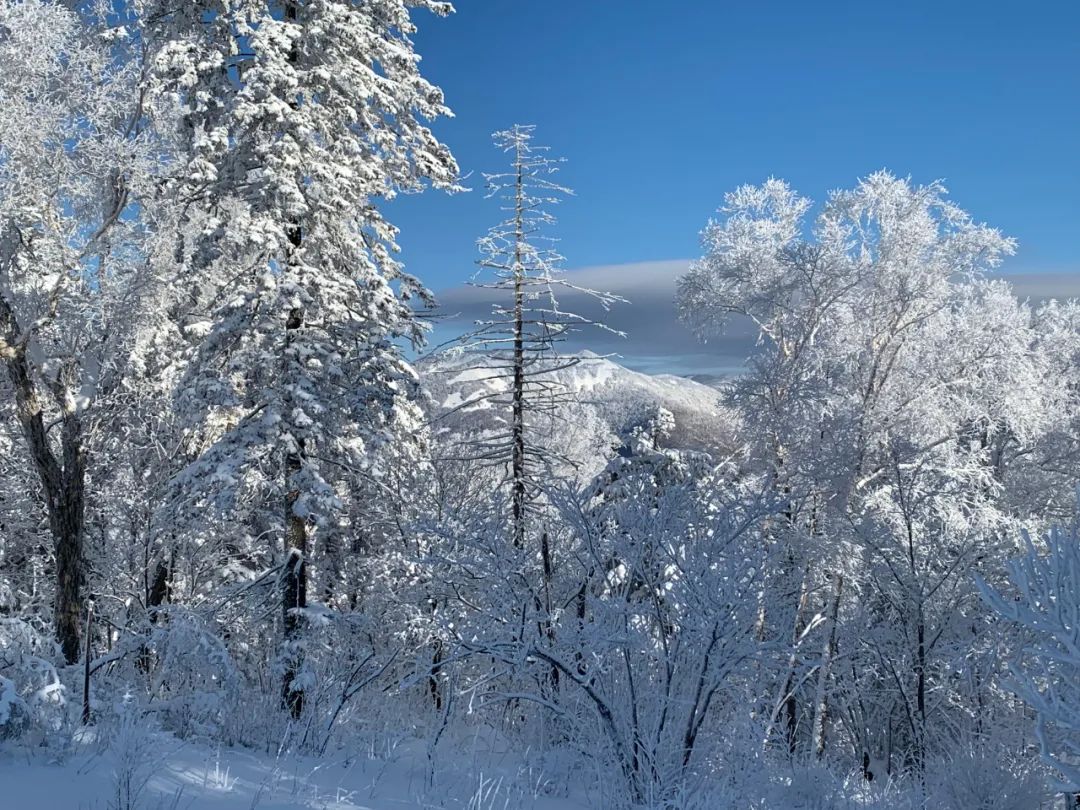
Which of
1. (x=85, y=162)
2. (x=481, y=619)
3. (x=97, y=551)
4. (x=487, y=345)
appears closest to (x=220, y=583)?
(x=97, y=551)

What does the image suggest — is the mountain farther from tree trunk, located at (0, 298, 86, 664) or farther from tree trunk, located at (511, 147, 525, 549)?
tree trunk, located at (0, 298, 86, 664)

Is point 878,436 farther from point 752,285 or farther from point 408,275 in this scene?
point 408,275

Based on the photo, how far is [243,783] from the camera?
4.28m

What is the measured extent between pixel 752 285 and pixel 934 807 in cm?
1390

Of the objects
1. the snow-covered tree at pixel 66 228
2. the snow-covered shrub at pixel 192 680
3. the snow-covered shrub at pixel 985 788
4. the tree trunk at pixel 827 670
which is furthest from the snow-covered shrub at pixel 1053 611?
the snow-covered tree at pixel 66 228

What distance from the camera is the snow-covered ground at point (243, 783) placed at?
3.64m

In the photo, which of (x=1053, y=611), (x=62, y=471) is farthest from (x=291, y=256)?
(x=1053, y=611)

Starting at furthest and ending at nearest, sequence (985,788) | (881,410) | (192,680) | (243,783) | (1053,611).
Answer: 1. (881,410)
2. (192,680)
3. (985,788)
4. (243,783)
5. (1053,611)

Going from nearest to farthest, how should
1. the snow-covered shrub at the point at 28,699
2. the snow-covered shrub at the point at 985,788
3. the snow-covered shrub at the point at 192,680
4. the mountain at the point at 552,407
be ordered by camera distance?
1. the snow-covered shrub at the point at 28,699
2. the snow-covered shrub at the point at 192,680
3. the snow-covered shrub at the point at 985,788
4. the mountain at the point at 552,407

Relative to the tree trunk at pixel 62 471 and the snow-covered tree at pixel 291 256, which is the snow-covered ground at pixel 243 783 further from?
the tree trunk at pixel 62 471

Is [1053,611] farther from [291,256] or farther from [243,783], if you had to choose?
[291,256]

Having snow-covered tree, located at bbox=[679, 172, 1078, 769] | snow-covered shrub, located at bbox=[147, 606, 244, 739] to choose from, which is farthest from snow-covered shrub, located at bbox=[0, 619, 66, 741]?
snow-covered tree, located at bbox=[679, 172, 1078, 769]

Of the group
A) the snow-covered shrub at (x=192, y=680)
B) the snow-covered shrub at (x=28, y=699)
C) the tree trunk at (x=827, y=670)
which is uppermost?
the snow-covered shrub at (x=28, y=699)

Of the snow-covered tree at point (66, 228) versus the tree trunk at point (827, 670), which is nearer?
the snow-covered tree at point (66, 228)
